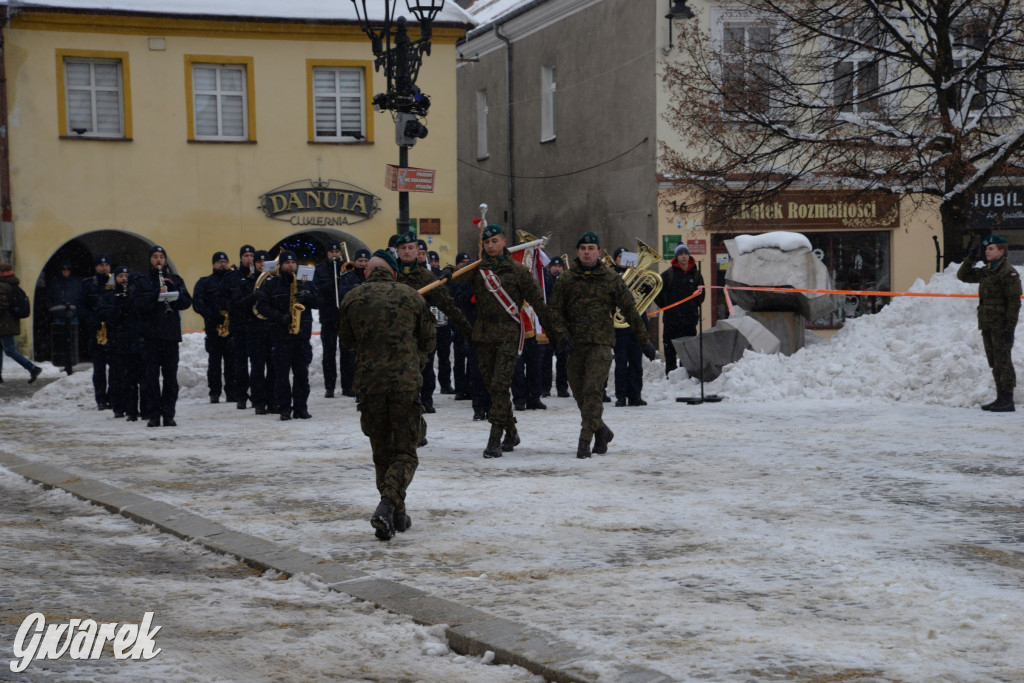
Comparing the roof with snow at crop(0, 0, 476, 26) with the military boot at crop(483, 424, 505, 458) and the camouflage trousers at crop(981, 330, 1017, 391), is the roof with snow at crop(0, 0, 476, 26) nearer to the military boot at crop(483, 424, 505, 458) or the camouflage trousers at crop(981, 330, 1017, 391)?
the camouflage trousers at crop(981, 330, 1017, 391)

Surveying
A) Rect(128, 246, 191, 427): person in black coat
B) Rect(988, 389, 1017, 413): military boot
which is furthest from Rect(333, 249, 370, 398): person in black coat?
Rect(988, 389, 1017, 413): military boot

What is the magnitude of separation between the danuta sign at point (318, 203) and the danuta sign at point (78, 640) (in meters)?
21.8

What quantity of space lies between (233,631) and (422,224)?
22.2 m

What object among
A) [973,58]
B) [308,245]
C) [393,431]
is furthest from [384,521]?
[308,245]

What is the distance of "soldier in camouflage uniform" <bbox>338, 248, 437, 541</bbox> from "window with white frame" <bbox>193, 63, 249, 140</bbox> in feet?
65.7

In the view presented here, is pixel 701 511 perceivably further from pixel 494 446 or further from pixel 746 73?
pixel 746 73

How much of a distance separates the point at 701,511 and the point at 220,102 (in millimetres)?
20820

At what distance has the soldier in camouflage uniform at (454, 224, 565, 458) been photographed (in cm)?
1140

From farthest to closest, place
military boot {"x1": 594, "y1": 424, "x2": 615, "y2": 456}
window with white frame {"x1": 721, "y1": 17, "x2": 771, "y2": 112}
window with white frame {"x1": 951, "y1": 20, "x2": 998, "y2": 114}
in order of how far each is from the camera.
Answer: window with white frame {"x1": 721, "y1": 17, "x2": 771, "y2": 112}
window with white frame {"x1": 951, "y1": 20, "x2": 998, "y2": 114}
military boot {"x1": 594, "y1": 424, "x2": 615, "y2": 456}

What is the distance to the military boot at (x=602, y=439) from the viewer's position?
446 inches

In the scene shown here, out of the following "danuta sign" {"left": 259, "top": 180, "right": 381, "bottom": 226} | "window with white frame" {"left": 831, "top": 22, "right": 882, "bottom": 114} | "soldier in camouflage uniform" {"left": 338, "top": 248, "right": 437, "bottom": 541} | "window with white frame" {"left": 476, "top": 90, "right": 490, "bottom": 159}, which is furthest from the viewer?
"window with white frame" {"left": 476, "top": 90, "right": 490, "bottom": 159}

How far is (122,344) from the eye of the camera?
50.5ft

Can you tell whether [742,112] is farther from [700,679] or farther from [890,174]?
[700,679]

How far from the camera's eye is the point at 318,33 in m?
27.2
